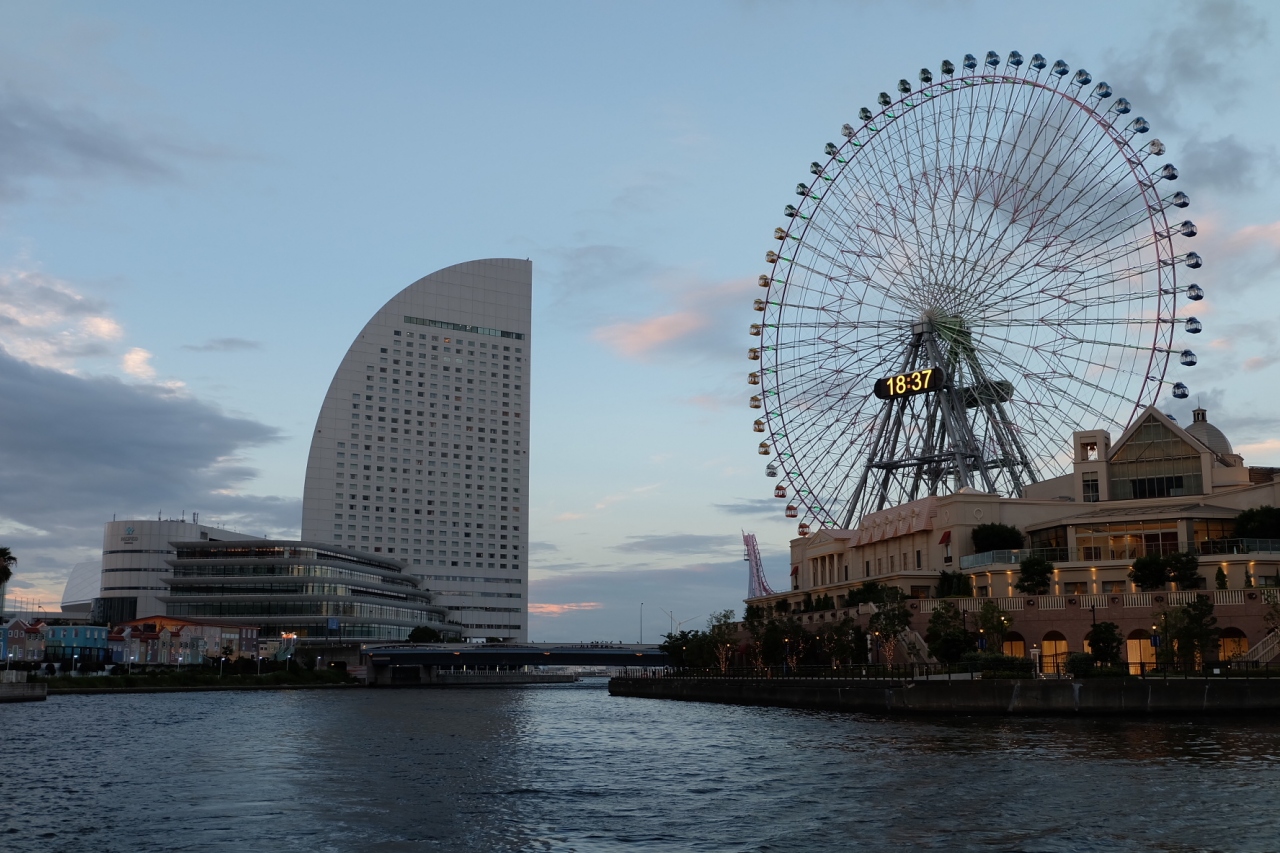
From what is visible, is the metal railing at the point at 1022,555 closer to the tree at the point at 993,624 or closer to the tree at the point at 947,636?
the tree at the point at 993,624

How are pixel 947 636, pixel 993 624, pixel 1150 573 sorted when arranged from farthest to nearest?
pixel 1150 573
pixel 993 624
pixel 947 636

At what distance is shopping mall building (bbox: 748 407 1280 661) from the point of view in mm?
110062

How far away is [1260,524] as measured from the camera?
113375mm

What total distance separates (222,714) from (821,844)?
83.5 m

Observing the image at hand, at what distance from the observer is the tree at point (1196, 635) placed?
96875 mm

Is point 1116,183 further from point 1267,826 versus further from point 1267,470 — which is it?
point 1267,826

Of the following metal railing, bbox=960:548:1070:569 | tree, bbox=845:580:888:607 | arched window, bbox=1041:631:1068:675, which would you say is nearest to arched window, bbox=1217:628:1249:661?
arched window, bbox=1041:631:1068:675

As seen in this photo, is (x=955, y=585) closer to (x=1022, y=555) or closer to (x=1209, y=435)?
(x=1022, y=555)

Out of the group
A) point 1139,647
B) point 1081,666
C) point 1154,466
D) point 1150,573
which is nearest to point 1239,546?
point 1150,573

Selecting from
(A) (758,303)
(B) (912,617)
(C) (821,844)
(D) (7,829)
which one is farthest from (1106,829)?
(A) (758,303)

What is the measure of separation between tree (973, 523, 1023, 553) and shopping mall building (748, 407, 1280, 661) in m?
1.54

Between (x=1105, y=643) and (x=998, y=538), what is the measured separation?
24.3 m

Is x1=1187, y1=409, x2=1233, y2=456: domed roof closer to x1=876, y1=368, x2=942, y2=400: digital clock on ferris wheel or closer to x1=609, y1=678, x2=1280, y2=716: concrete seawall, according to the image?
x1=876, y1=368, x2=942, y2=400: digital clock on ferris wheel

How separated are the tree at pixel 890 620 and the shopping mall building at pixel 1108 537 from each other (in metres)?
3.46
